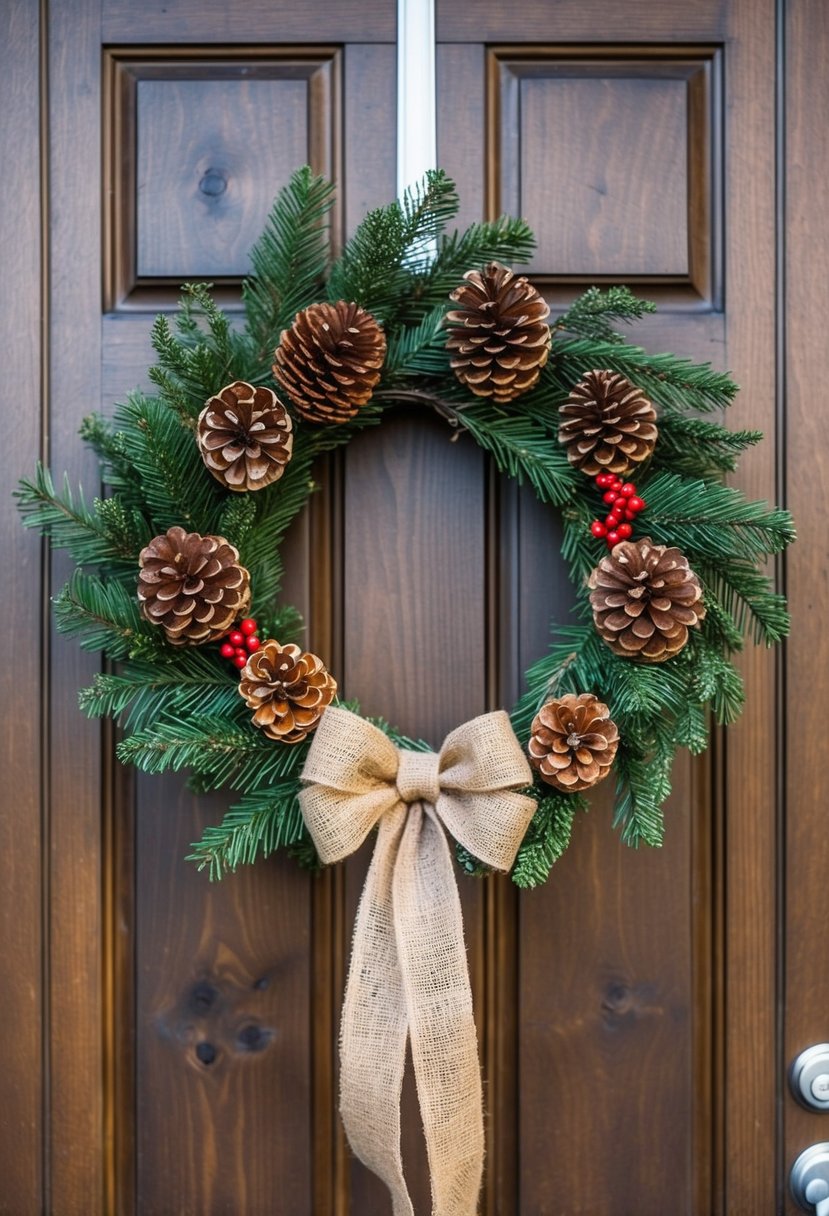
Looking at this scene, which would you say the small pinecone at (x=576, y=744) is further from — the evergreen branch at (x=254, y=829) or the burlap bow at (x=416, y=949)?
the evergreen branch at (x=254, y=829)

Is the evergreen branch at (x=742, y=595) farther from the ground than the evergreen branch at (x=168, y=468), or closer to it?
closer to it

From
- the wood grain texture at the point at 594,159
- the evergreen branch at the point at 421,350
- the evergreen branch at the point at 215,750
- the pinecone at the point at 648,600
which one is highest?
the wood grain texture at the point at 594,159

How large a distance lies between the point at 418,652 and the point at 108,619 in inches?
9.4

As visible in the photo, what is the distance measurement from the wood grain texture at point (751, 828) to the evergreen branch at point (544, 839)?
6.9 inches

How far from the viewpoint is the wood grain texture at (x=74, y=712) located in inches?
27.3

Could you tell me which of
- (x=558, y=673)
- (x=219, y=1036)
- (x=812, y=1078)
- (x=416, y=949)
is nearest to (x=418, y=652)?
(x=558, y=673)

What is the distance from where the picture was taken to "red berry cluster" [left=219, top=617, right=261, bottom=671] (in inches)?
24.0

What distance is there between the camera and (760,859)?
702 millimetres

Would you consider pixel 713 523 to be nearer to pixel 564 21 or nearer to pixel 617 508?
pixel 617 508

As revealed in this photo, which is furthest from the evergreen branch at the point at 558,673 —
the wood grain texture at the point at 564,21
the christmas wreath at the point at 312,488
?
the wood grain texture at the point at 564,21

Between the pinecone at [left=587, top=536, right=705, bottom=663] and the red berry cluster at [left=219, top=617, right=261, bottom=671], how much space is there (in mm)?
239

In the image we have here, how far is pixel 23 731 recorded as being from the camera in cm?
70

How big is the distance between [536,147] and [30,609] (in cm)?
55

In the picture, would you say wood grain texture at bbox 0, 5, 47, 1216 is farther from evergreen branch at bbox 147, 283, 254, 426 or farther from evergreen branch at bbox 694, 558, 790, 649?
evergreen branch at bbox 694, 558, 790, 649
